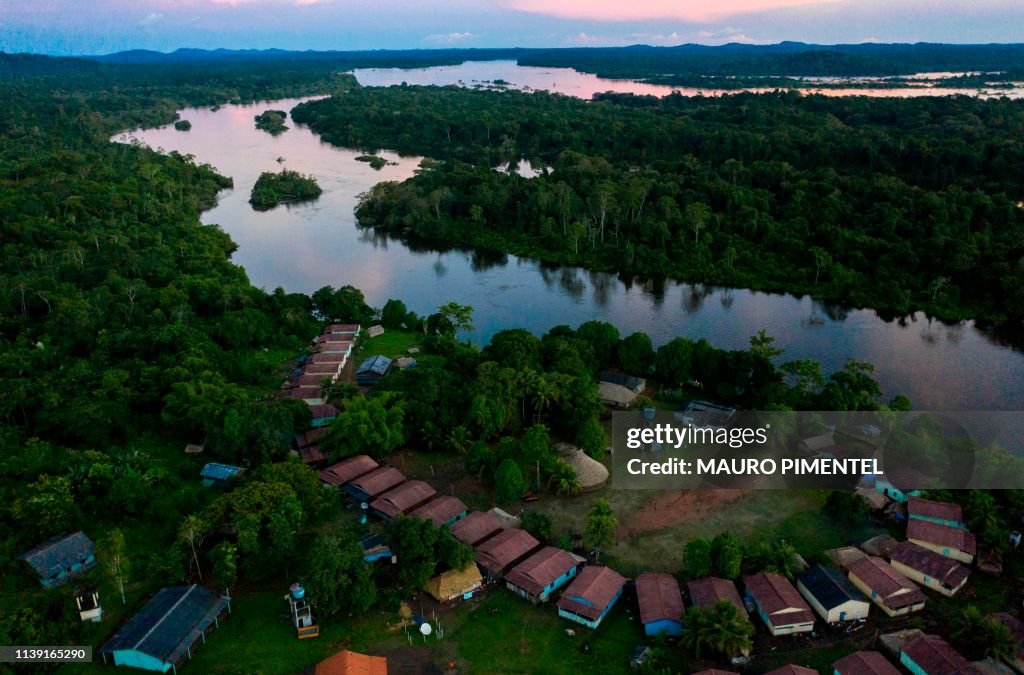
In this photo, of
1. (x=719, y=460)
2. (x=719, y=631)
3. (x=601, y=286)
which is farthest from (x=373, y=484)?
(x=601, y=286)

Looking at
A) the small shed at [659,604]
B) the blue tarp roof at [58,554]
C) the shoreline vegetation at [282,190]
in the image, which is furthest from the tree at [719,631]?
the shoreline vegetation at [282,190]

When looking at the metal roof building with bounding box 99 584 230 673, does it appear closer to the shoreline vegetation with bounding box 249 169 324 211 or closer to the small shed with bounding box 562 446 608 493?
the small shed with bounding box 562 446 608 493

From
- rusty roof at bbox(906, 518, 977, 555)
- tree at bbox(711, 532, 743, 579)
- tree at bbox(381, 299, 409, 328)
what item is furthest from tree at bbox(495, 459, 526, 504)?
tree at bbox(381, 299, 409, 328)

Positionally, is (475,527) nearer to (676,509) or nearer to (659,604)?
(659,604)

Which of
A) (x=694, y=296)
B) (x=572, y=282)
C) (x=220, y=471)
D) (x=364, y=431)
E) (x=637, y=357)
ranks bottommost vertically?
(x=220, y=471)

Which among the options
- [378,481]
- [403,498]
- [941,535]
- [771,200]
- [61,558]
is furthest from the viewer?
[771,200]

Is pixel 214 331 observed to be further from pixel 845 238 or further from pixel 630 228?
pixel 845 238

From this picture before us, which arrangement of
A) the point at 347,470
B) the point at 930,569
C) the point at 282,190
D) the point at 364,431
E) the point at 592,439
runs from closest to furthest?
the point at 930,569
the point at 347,470
the point at 364,431
the point at 592,439
the point at 282,190

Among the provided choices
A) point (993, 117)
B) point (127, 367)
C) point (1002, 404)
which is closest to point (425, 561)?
point (127, 367)
